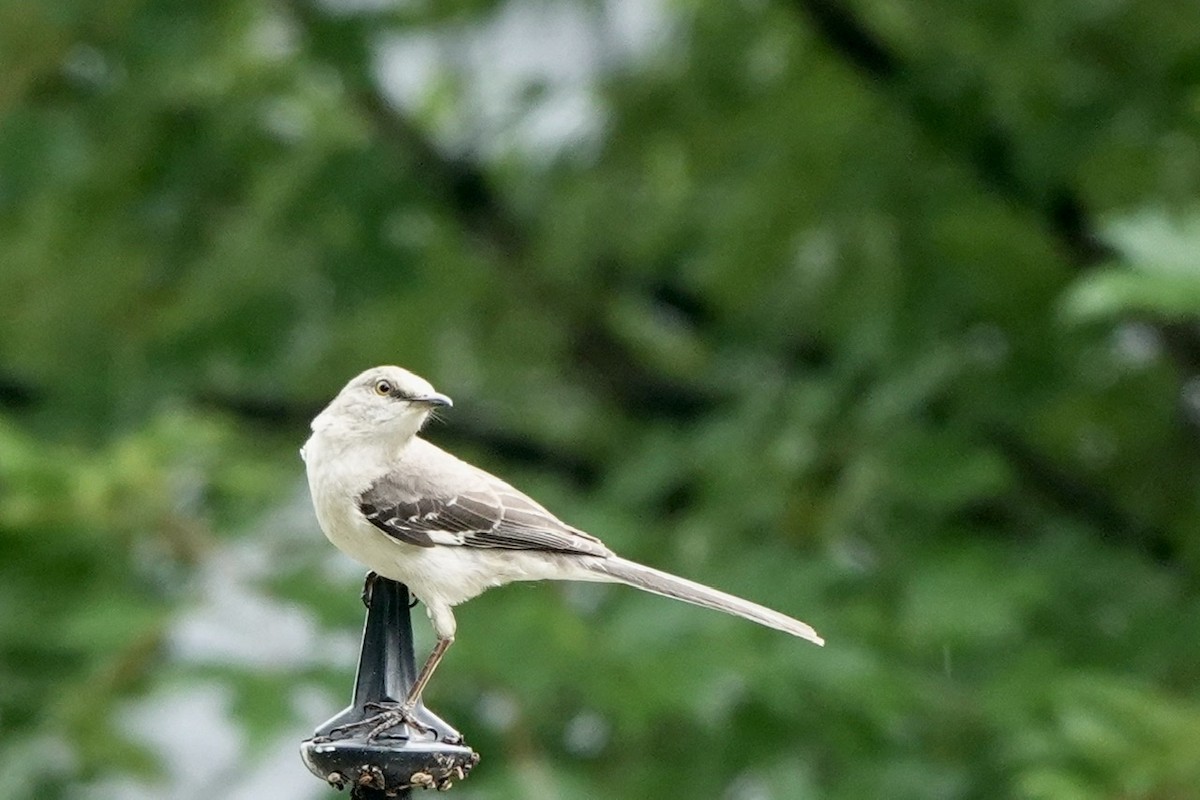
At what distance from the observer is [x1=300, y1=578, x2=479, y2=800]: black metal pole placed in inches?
98.5

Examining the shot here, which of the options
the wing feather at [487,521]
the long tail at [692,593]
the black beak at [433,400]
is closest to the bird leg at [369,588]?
the wing feather at [487,521]

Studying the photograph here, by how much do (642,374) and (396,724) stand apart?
14.1ft

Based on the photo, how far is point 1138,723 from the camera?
447cm

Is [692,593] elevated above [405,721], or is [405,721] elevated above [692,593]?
[692,593]

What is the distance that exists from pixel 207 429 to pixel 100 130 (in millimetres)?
1523

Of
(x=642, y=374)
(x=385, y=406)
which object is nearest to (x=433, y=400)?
(x=385, y=406)

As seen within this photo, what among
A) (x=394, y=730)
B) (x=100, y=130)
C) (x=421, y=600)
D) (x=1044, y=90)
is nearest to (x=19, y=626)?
(x=100, y=130)

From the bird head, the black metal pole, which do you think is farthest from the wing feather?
the black metal pole

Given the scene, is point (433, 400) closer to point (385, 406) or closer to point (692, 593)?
point (385, 406)

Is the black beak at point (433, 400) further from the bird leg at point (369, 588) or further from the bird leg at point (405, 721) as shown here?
the bird leg at point (405, 721)

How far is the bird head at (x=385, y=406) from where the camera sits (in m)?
3.24

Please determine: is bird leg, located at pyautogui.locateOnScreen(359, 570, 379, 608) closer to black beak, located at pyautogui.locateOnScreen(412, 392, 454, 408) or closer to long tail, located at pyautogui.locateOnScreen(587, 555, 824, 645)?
black beak, located at pyautogui.locateOnScreen(412, 392, 454, 408)

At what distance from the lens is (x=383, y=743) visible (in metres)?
2.53

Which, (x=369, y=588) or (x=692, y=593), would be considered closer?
(x=369, y=588)
